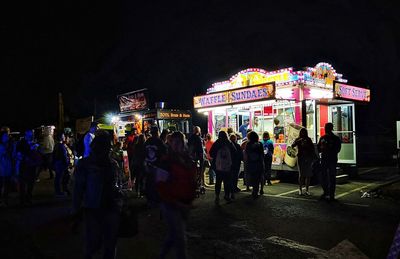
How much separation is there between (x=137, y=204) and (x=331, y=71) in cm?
962

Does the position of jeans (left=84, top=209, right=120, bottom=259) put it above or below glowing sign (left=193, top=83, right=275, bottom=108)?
below

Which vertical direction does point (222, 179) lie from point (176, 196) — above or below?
below

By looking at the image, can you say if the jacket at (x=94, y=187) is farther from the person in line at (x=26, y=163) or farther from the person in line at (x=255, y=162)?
the person in line at (x=255, y=162)

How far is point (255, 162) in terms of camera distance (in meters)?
9.67

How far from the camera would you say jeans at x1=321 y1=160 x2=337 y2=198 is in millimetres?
8977

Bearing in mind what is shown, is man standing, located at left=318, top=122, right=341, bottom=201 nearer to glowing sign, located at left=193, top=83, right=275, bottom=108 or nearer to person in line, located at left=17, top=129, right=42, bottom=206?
glowing sign, located at left=193, top=83, right=275, bottom=108

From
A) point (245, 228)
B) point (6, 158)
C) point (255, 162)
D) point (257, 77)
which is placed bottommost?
point (245, 228)

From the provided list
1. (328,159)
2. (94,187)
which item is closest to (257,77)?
(328,159)

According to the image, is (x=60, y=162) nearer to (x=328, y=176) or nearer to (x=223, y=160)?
(x=223, y=160)

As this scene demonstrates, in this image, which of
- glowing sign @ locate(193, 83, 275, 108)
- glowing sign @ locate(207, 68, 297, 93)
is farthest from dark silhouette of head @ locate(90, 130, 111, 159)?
glowing sign @ locate(207, 68, 297, 93)

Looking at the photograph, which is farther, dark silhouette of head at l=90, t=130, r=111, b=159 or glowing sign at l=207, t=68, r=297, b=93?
A: glowing sign at l=207, t=68, r=297, b=93

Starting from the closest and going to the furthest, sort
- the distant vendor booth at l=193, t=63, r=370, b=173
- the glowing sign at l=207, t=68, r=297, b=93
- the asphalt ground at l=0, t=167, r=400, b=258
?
the asphalt ground at l=0, t=167, r=400, b=258
the distant vendor booth at l=193, t=63, r=370, b=173
the glowing sign at l=207, t=68, r=297, b=93

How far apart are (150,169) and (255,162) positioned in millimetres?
3890

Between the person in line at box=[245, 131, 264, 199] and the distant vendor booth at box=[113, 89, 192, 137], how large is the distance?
937 cm
